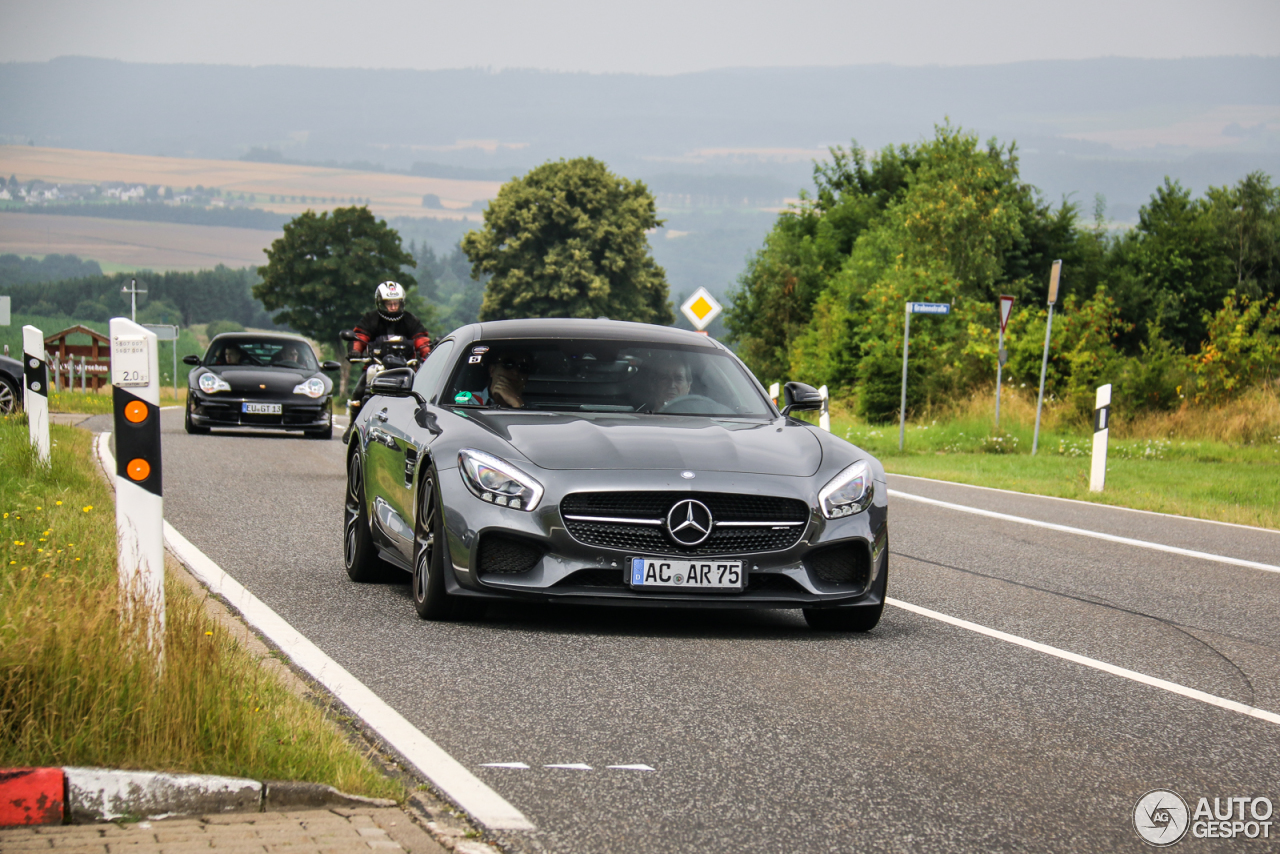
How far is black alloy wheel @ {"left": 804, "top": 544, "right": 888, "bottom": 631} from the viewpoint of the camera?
733 cm

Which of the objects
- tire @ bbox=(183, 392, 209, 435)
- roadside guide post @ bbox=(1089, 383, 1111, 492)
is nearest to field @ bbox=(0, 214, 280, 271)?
tire @ bbox=(183, 392, 209, 435)

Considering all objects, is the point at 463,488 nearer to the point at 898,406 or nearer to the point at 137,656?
the point at 137,656

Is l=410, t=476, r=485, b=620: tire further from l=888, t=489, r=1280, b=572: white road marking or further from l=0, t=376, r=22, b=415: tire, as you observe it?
l=0, t=376, r=22, b=415: tire

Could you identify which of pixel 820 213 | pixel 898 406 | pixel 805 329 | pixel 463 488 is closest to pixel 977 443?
pixel 898 406

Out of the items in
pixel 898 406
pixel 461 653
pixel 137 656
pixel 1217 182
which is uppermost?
pixel 1217 182

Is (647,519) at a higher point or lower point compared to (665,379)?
lower

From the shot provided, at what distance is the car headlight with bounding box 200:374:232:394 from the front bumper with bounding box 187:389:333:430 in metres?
0.10

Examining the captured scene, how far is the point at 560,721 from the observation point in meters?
5.36

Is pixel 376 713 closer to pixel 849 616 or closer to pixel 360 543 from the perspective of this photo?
pixel 849 616

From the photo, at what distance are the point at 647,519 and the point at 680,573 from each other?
0.28 m

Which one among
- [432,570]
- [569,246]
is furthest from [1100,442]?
[569,246]

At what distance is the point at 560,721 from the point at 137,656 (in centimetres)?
148

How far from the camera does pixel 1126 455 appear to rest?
76.3 ft

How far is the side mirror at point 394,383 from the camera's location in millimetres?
8047
